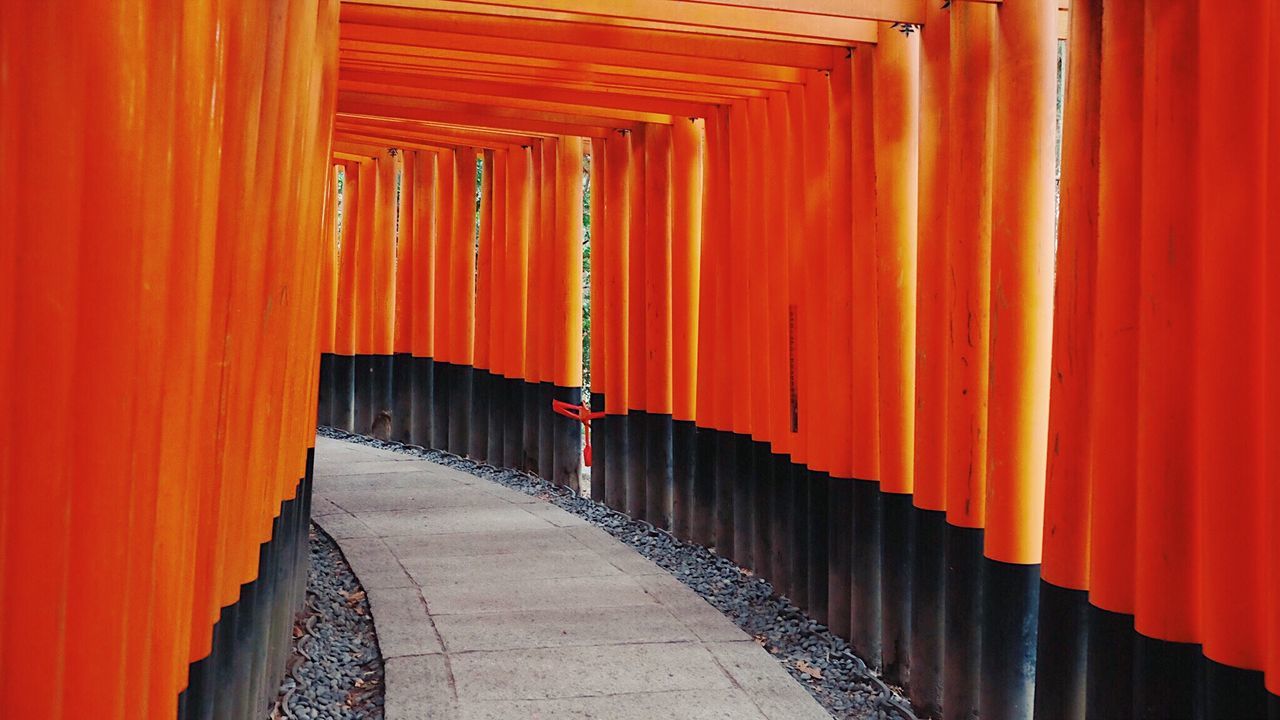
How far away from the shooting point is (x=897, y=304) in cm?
613

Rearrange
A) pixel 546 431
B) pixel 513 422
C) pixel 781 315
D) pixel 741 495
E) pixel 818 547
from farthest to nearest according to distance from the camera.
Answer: pixel 513 422, pixel 546 431, pixel 741 495, pixel 781 315, pixel 818 547

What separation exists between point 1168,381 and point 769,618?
426 centimetres

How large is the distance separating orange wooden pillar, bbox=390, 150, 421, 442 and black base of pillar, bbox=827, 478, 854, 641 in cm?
795

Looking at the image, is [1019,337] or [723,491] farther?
[723,491]

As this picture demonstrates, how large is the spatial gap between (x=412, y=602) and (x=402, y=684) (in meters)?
1.57

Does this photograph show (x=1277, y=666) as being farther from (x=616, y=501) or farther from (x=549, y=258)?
(x=549, y=258)

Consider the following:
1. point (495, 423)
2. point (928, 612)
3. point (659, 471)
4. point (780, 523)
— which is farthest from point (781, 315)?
point (495, 423)

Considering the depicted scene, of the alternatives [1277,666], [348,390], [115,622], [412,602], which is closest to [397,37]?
[412,602]

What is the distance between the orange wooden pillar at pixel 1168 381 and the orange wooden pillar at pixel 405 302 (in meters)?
11.0

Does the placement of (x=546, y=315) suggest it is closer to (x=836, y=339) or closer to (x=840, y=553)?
(x=836, y=339)

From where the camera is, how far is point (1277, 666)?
2.64 meters

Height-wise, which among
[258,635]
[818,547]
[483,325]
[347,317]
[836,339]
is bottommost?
[258,635]

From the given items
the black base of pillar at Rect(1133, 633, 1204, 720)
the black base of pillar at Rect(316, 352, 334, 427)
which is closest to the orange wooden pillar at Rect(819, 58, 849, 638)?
the black base of pillar at Rect(1133, 633, 1204, 720)

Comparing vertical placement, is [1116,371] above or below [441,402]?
above
